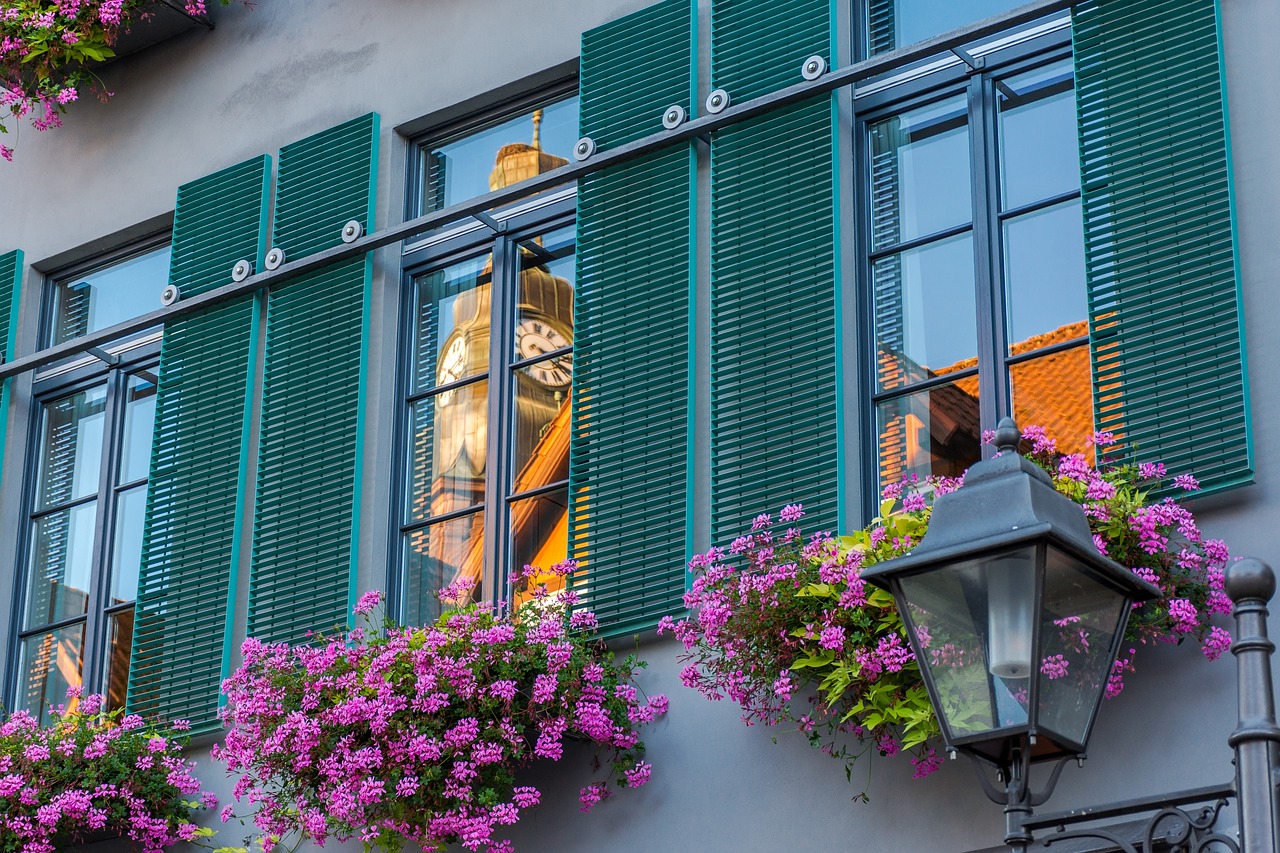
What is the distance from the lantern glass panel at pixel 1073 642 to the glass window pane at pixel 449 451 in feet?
12.9

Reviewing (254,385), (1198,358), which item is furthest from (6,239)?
(1198,358)

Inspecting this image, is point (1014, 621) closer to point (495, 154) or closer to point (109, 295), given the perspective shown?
point (495, 154)

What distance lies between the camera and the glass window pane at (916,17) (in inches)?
293

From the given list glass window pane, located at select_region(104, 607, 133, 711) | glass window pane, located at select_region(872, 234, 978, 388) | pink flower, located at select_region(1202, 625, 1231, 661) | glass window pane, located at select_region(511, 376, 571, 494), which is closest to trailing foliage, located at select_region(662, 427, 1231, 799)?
pink flower, located at select_region(1202, 625, 1231, 661)

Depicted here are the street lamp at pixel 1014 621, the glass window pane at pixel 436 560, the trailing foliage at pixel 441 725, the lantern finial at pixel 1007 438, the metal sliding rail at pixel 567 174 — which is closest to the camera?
the street lamp at pixel 1014 621

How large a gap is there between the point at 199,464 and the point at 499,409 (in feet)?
4.42

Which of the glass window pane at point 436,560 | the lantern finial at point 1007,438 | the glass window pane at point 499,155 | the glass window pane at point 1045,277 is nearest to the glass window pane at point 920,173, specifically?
the glass window pane at point 1045,277

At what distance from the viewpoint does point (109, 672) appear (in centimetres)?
871

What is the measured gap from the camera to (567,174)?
7867mm

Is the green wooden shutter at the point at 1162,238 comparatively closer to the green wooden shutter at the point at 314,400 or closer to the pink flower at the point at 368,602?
the pink flower at the point at 368,602

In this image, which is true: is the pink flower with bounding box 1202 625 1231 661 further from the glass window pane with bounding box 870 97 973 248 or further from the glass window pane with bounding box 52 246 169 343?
the glass window pane with bounding box 52 246 169 343

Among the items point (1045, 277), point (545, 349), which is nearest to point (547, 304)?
point (545, 349)

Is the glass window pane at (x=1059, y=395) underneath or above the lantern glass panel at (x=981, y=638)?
above

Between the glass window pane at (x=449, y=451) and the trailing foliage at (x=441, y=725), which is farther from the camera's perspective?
the glass window pane at (x=449, y=451)
